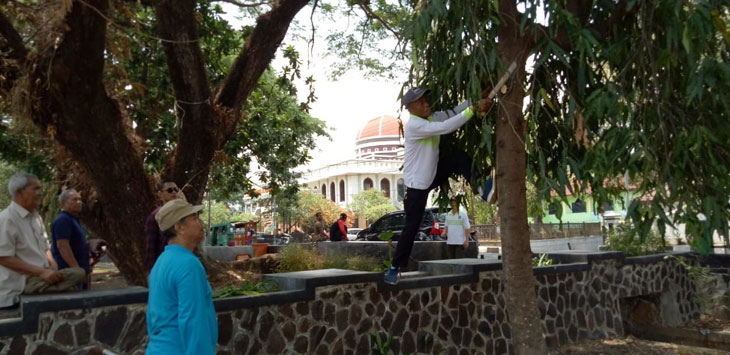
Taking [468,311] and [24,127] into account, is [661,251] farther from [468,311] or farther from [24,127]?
[24,127]

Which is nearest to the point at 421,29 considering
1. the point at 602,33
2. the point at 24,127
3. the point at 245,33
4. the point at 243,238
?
the point at 602,33

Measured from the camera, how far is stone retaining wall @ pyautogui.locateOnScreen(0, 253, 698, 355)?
4656mm

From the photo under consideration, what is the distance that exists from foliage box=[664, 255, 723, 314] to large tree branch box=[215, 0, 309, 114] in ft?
27.4

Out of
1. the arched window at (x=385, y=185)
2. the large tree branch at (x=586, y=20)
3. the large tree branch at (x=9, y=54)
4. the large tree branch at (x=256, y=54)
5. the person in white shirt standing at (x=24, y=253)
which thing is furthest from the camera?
the arched window at (x=385, y=185)

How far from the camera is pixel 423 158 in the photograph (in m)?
5.41

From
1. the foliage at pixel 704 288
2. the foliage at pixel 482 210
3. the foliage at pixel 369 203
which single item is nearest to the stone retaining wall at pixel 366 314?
the foliage at pixel 704 288

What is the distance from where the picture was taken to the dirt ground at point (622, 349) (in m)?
8.16

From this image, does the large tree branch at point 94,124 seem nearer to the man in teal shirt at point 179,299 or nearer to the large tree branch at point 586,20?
the man in teal shirt at point 179,299

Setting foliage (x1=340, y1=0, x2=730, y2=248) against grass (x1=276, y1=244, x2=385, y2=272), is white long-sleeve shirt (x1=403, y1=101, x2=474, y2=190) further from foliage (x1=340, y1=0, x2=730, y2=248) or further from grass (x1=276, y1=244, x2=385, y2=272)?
grass (x1=276, y1=244, x2=385, y2=272)

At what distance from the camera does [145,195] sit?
26.8 ft

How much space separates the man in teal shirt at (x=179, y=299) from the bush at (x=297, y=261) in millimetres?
7101

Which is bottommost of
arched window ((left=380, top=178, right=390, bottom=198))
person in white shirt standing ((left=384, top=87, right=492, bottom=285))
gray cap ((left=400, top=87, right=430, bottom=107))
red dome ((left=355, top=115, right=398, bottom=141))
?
person in white shirt standing ((left=384, top=87, right=492, bottom=285))

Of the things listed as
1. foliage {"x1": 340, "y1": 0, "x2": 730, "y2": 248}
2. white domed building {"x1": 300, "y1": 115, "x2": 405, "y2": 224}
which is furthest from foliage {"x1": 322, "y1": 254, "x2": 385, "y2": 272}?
white domed building {"x1": 300, "y1": 115, "x2": 405, "y2": 224}

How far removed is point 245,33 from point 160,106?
7.50ft
